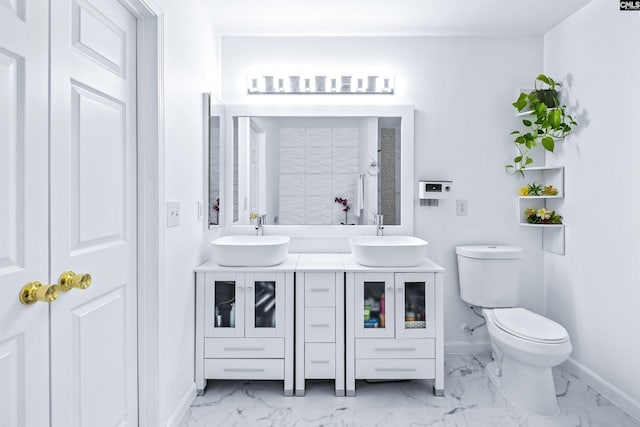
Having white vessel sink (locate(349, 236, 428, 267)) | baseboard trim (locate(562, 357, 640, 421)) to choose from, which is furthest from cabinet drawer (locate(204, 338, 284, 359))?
baseboard trim (locate(562, 357, 640, 421))

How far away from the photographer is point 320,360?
90.0 inches

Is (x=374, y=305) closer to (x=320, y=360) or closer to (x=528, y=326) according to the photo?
(x=320, y=360)

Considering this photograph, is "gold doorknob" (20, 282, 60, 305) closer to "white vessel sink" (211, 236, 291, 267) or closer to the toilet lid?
"white vessel sink" (211, 236, 291, 267)

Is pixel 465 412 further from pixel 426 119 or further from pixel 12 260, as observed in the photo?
pixel 12 260

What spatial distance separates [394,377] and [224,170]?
1752mm

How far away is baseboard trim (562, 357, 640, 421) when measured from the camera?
6.79ft

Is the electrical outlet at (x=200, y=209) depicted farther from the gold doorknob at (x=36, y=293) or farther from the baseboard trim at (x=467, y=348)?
the baseboard trim at (x=467, y=348)

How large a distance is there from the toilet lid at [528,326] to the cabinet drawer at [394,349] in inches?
17.0

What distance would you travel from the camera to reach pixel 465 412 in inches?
83.4

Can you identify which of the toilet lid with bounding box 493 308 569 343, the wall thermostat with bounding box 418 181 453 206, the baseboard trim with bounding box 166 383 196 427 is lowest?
the baseboard trim with bounding box 166 383 196 427

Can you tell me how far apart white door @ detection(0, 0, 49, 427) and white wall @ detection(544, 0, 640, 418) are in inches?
103

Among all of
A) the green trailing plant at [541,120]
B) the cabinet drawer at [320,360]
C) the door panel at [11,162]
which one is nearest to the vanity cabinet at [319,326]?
the cabinet drawer at [320,360]

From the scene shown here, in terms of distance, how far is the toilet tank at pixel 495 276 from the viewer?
260 centimetres

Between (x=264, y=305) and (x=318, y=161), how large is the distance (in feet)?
3.62
